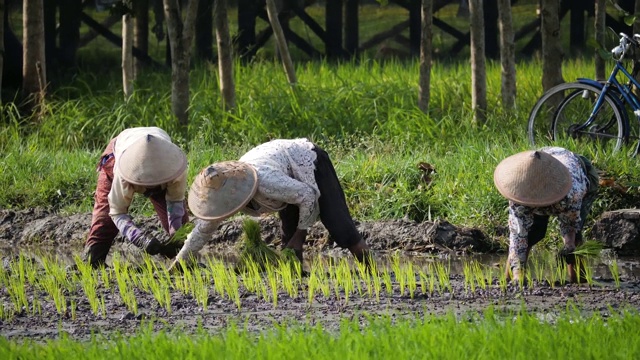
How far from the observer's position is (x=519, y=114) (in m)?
10.1

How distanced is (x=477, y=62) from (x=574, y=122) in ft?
3.07

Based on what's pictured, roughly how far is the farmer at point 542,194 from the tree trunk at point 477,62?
3860 mm

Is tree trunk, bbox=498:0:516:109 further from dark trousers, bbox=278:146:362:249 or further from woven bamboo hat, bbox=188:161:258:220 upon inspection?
woven bamboo hat, bbox=188:161:258:220

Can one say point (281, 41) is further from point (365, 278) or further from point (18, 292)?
point (18, 292)

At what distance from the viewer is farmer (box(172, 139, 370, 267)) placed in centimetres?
601

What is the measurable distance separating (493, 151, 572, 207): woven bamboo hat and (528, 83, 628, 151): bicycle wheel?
291 centimetres

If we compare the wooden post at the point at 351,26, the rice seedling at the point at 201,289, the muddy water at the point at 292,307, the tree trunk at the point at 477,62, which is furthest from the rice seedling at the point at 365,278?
the wooden post at the point at 351,26

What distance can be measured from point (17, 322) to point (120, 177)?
1199mm

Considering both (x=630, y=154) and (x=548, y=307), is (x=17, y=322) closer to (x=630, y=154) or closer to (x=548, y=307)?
(x=548, y=307)

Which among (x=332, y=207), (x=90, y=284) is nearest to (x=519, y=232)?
(x=332, y=207)

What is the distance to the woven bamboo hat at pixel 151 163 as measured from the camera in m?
6.34

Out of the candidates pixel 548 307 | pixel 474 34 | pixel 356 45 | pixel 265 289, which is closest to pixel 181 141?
pixel 474 34

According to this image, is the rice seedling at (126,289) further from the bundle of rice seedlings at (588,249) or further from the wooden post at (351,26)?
the wooden post at (351,26)

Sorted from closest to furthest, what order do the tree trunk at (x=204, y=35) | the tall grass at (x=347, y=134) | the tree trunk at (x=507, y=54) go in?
the tall grass at (x=347, y=134) < the tree trunk at (x=507, y=54) < the tree trunk at (x=204, y=35)
